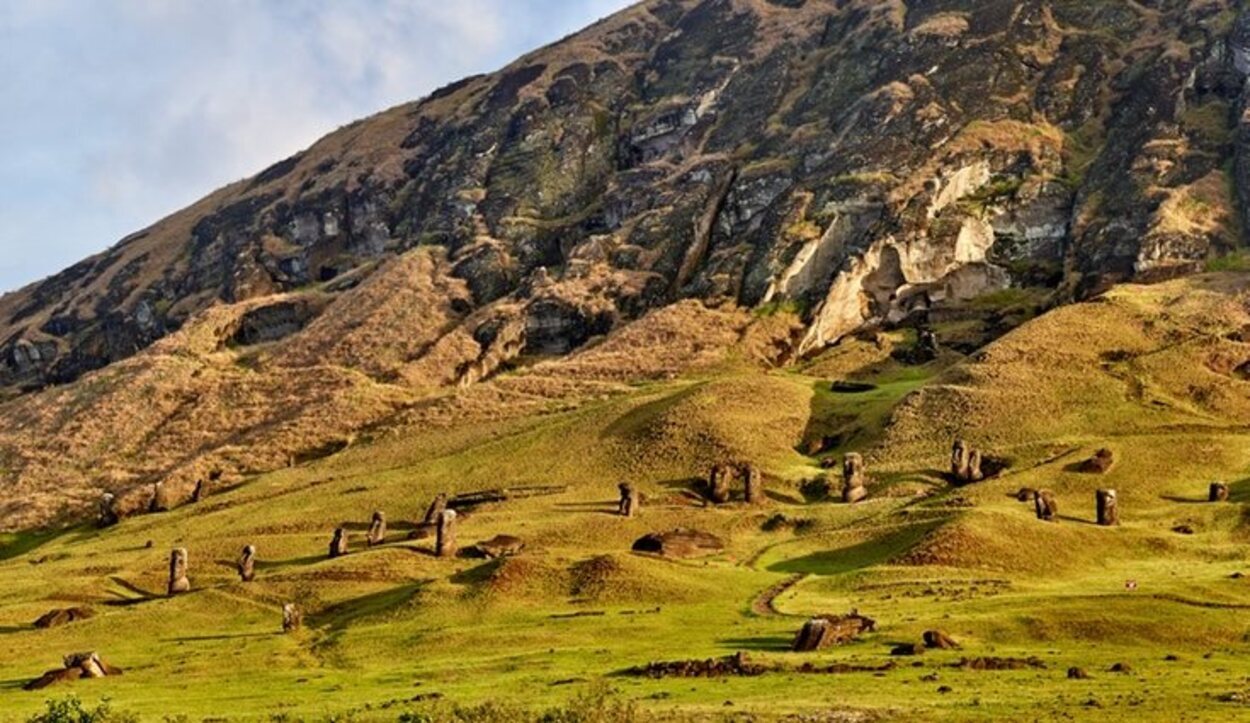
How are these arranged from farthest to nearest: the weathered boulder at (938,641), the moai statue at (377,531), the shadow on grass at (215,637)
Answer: the moai statue at (377,531)
the shadow on grass at (215,637)
the weathered boulder at (938,641)

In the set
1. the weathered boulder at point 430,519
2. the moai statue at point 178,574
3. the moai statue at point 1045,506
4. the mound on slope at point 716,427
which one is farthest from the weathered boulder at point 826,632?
the mound on slope at point 716,427

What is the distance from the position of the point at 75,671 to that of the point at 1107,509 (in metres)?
65.3

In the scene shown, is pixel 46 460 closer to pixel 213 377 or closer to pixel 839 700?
pixel 213 377

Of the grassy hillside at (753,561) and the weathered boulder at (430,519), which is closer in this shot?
the grassy hillside at (753,561)

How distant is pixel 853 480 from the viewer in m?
109

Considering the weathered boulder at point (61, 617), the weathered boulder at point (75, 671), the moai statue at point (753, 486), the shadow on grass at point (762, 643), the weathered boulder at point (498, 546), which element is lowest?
A: the moai statue at point (753, 486)

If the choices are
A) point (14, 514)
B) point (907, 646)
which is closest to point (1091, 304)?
point (907, 646)

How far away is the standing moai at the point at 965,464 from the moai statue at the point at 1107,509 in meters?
16.8

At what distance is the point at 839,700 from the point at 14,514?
12833 cm

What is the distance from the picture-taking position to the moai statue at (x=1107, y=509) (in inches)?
3568

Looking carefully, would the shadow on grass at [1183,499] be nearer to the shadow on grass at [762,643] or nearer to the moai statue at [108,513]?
the shadow on grass at [762,643]

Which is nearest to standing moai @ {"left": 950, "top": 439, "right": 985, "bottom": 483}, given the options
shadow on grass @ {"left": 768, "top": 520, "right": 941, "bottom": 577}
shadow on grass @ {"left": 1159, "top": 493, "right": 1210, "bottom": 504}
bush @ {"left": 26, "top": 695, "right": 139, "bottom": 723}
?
shadow on grass @ {"left": 1159, "top": 493, "right": 1210, "bottom": 504}

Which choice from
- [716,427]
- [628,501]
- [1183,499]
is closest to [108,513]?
[628,501]

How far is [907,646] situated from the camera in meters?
55.7
